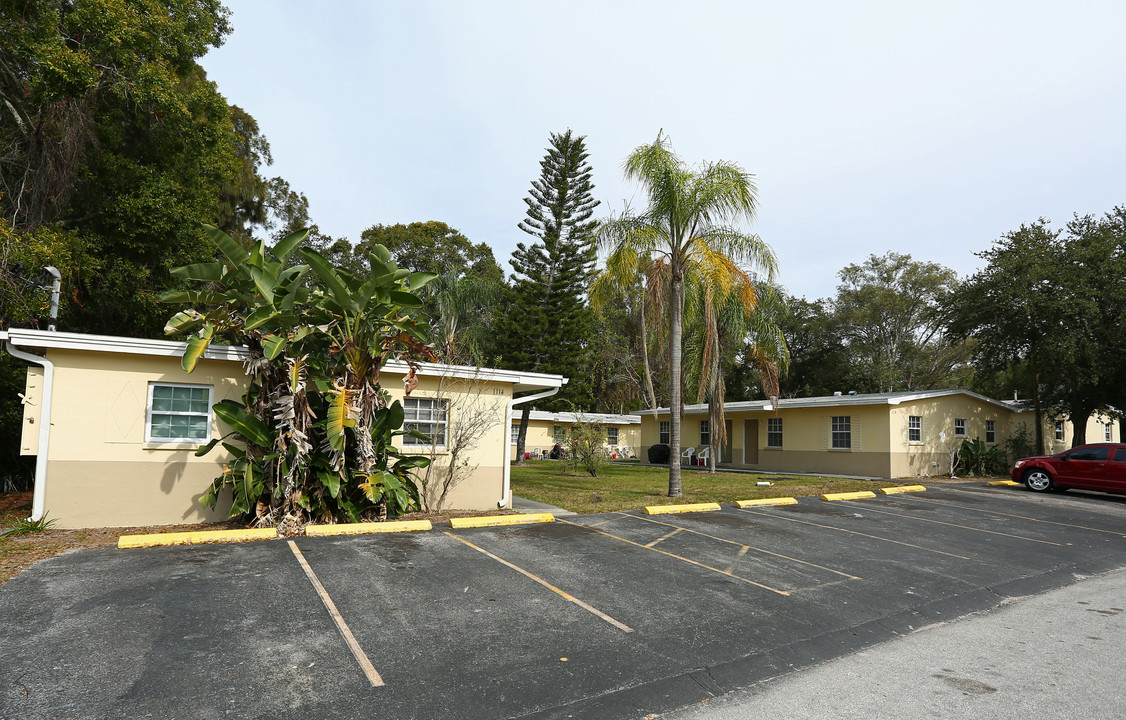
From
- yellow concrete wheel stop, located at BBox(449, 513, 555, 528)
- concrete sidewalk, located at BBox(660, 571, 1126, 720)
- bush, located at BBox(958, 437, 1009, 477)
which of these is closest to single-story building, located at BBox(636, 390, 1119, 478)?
bush, located at BBox(958, 437, 1009, 477)

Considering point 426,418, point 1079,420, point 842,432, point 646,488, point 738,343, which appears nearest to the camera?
point 426,418

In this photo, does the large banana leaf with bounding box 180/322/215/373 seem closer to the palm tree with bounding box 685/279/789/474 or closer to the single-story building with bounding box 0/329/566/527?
the single-story building with bounding box 0/329/566/527

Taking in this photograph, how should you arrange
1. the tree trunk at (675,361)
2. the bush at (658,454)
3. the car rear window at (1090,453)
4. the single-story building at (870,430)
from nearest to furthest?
1. the tree trunk at (675,361)
2. the car rear window at (1090,453)
3. the single-story building at (870,430)
4. the bush at (658,454)

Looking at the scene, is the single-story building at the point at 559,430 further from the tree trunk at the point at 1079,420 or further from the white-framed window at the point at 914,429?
the tree trunk at the point at 1079,420

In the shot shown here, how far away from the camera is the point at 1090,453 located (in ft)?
54.6

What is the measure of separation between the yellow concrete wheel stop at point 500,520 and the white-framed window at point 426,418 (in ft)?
7.57

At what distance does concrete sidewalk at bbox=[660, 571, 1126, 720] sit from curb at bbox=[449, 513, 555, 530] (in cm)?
594

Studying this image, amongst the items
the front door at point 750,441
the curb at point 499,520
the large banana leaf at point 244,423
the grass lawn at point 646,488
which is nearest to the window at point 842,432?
the grass lawn at point 646,488

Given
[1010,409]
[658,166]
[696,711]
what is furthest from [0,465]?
[1010,409]

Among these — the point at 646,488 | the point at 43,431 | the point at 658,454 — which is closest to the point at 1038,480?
the point at 646,488

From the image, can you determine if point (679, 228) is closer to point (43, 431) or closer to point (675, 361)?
point (675, 361)

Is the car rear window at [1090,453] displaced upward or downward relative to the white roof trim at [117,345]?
downward

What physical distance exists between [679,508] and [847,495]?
552cm

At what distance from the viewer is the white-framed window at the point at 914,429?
2200 cm
